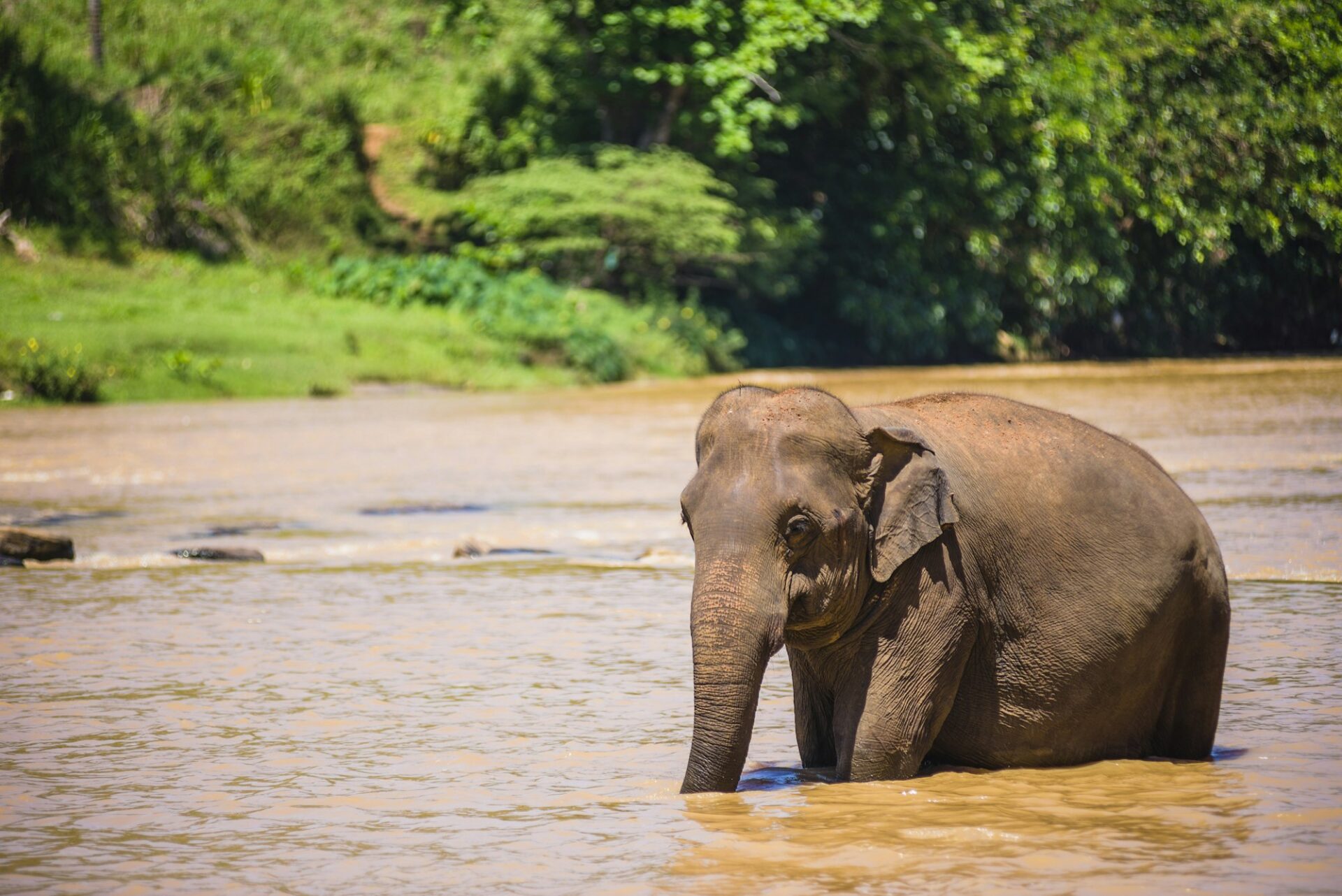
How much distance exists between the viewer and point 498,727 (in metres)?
6.50

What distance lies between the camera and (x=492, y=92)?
3331 cm

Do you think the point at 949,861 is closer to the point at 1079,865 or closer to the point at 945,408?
the point at 1079,865

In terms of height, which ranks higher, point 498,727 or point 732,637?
point 732,637

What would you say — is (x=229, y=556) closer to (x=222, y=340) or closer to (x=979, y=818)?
(x=979, y=818)

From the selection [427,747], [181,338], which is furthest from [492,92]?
[427,747]

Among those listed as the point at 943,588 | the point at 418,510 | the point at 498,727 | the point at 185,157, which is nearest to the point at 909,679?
the point at 943,588

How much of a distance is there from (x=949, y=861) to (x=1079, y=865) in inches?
13.0

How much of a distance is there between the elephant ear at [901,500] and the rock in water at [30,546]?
7.31 metres

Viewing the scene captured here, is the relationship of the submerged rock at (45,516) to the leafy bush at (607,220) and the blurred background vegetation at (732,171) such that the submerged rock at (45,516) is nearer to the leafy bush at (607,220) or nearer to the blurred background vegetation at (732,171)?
the blurred background vegetation at (732,171)

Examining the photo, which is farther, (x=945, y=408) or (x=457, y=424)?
(x=457, y=424)

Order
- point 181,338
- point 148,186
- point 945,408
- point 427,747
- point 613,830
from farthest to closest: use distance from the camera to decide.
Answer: point 148,186 → point 181,338 → point 427,747 → point 945,408 → point 613,830

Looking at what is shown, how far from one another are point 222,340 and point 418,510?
1206 centimetres

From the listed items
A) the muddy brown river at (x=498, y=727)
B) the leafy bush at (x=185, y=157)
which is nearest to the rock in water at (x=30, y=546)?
the muddy brown river at (x=498, y=727)

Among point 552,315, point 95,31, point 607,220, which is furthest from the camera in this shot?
point 95,31
